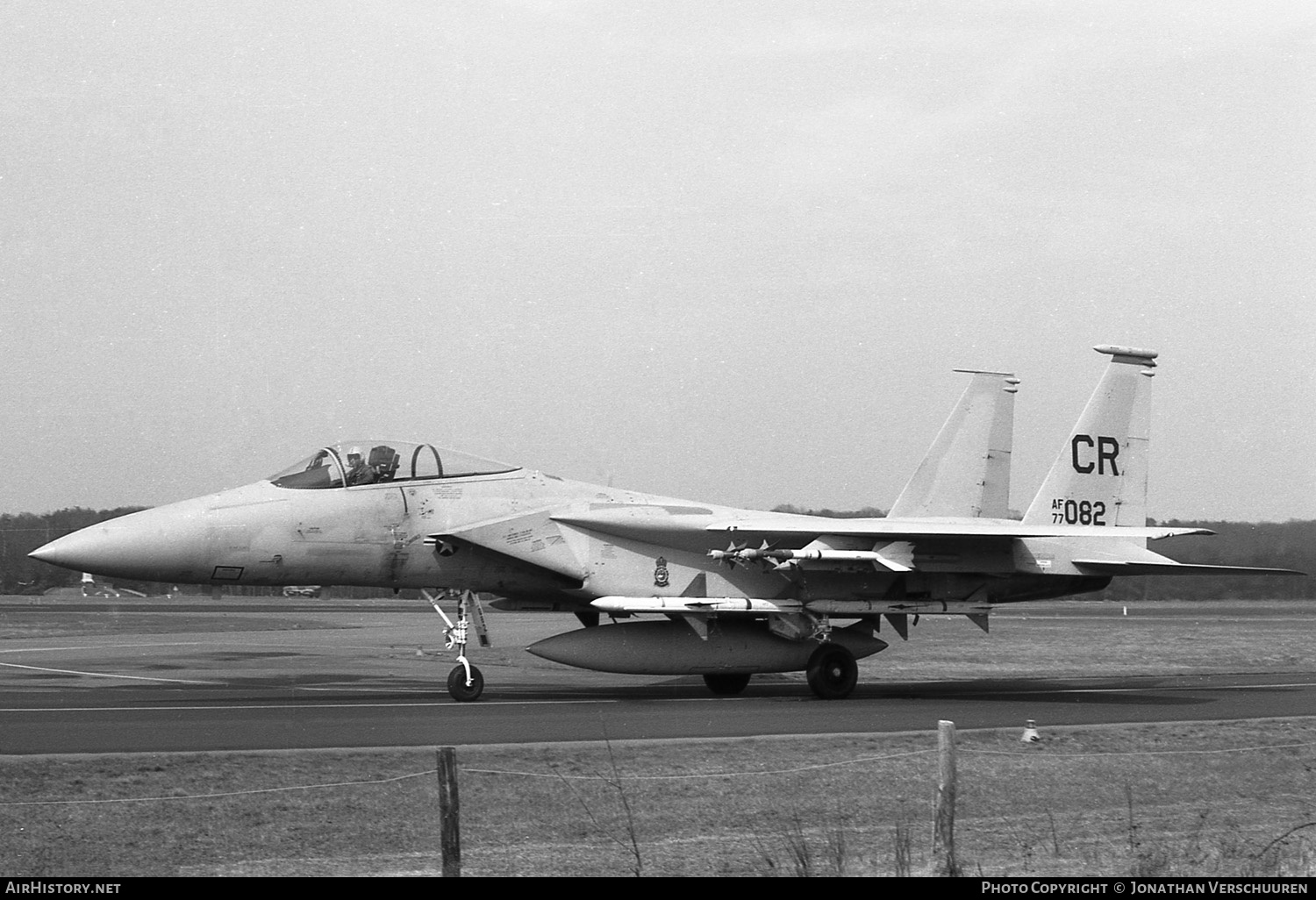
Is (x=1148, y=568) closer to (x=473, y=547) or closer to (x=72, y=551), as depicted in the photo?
(x=473, y=547)

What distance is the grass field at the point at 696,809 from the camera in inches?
322

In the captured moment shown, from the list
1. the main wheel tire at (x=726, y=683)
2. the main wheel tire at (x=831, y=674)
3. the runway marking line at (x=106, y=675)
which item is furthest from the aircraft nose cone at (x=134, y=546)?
the main wheel tire at (x=831, y=674)

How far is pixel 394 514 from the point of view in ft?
56.0

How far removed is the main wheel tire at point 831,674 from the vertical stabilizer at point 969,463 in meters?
3.59

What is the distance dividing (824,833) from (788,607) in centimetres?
918

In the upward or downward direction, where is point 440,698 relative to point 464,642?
downward

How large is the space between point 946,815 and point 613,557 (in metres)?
10.4

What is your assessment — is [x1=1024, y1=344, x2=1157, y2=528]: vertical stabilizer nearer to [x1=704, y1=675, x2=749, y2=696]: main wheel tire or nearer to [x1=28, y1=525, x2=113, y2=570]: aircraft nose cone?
[x1=704, y1=675, x2=749, y2=696]: main wheel tire

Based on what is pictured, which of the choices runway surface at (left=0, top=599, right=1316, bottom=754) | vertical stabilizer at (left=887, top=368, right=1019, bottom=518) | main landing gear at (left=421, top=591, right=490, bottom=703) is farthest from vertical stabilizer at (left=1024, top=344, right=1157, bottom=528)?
main landing gear at (left=421, top=591, right=490, bottom=703)

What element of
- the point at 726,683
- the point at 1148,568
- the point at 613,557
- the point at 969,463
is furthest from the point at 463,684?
the point at 1148,568

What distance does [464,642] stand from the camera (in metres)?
17.0

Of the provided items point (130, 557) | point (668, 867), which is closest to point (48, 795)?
point (668, 867)

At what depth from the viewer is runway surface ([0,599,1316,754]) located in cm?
1312
